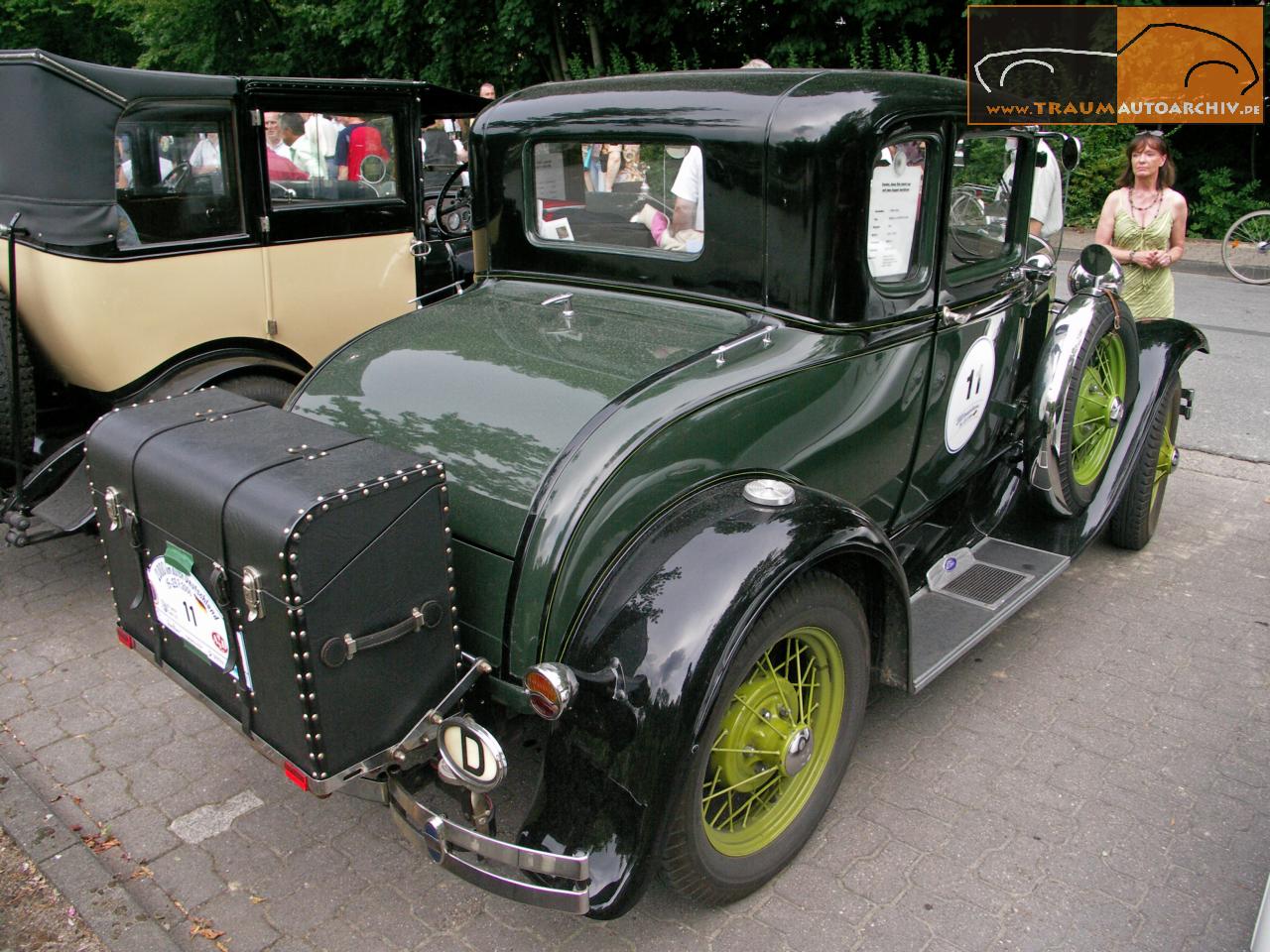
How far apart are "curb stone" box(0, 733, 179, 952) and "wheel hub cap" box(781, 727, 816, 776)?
1515 mm

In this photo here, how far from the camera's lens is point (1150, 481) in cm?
402

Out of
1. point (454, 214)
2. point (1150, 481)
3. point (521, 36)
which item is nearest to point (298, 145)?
point (454, 214)

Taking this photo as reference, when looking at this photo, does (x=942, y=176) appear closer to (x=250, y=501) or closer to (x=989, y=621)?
(x=989, y=621)

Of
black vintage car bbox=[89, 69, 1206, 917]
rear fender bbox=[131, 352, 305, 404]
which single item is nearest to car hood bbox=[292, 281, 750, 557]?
black vintage car bbox=[89, 69, 1206, 917]

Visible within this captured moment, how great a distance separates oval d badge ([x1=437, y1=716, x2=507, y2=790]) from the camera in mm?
2016

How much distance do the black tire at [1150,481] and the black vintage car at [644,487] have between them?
1.65 feet

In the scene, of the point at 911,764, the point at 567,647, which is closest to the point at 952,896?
the point at 911,764

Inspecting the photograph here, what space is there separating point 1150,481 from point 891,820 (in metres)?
2.15

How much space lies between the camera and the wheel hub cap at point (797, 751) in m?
2.39

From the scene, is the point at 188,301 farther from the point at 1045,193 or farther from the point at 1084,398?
the point at 1084,398

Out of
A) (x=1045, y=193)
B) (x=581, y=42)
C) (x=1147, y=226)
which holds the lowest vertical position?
(x=1147, y=226)

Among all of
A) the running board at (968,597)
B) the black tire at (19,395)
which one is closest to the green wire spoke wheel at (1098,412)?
the running board at (968,597)

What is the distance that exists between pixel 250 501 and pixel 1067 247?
40.5ft

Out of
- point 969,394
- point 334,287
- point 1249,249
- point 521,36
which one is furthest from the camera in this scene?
point 521,36
